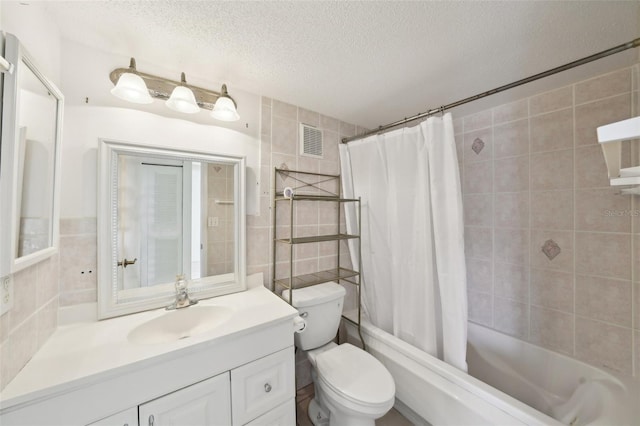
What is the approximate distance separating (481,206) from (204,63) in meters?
2.15

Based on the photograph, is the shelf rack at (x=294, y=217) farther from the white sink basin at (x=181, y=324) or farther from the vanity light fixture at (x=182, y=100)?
the vanity light fixture at (x=182, y=100)

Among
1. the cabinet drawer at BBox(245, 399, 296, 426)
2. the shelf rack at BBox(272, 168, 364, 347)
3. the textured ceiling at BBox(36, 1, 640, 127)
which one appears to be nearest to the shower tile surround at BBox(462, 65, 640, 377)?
the textured ceiling at BBox(36, 1, 640, 127)

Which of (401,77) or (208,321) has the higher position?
(401,77)

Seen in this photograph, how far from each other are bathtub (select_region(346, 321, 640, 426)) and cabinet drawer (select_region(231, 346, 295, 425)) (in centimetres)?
72

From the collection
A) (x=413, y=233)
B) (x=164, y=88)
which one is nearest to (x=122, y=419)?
(x=164, y=88)

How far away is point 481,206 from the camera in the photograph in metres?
1.83

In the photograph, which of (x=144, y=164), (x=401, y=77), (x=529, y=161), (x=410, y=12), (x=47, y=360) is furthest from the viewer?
(x=529, y=161)

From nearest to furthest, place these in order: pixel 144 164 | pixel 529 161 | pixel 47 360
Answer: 1. pixel 47 360
2. pixel 144 164
3. pixel 529 161

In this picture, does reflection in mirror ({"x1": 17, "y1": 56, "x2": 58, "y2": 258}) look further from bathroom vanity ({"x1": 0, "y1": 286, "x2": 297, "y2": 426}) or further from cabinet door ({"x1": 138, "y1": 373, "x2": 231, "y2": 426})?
cabinet door ({"x1": 138, "y1": 373, "x2": 231, "y2": 426})

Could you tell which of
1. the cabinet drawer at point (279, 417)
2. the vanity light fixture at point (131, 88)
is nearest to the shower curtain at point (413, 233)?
the cabinet drawer at point (279, 417)

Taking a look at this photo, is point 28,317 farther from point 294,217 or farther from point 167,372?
point 294,217

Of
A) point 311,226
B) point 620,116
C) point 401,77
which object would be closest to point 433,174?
point 401,77

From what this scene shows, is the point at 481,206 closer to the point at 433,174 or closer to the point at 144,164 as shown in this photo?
the point at 433,174

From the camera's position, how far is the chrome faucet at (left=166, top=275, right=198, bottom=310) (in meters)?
1.22
